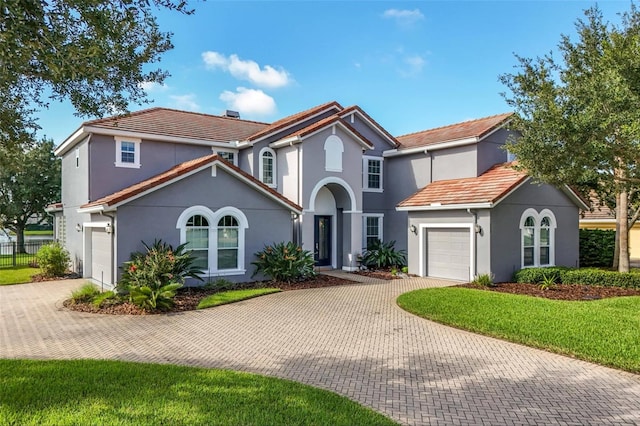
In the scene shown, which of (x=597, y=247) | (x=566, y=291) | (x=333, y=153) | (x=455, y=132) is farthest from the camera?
(x=597, y=247)

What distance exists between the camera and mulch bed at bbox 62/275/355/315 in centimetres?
1186

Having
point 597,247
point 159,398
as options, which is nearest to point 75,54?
point 159,398

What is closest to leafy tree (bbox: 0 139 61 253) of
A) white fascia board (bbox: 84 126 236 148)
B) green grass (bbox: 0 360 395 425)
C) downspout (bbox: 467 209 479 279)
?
white fascia board (bbox: 84 126 236 148)

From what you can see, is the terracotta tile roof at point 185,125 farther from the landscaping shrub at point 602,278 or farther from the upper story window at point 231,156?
the landscaping shrub at point 602,278

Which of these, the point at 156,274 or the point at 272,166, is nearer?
the point at 156,274

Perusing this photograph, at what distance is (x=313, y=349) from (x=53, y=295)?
1116 cm

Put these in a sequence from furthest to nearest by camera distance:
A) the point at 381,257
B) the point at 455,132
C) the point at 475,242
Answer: the point at 455,132 < the point at 381,257 < the point at 475,242

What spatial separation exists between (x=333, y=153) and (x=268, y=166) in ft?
10.8

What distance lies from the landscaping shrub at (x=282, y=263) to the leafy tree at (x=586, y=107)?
8.71 m

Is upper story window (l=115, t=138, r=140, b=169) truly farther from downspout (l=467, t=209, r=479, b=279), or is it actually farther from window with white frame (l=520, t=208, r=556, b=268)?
window with white frame (l=520, t=208, r=556, b=268)

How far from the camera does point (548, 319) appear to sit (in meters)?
10.3

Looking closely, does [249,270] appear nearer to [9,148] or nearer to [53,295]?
[53,295]

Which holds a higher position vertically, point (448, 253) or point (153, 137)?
point (153, 137)

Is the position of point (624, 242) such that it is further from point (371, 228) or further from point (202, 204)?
point (202, 204)
